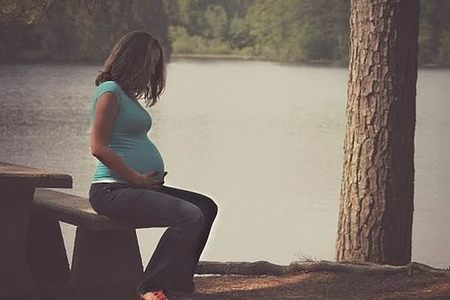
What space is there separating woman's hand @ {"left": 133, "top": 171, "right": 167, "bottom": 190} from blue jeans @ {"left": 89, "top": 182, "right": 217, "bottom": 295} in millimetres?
16

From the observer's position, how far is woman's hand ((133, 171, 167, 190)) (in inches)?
142

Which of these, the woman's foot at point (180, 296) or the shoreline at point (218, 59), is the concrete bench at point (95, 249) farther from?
the shoreline at point (218, 59)

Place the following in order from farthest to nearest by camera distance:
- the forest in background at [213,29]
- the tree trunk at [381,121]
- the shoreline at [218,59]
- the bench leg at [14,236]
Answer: the shoreline at [218,59], the forest in background at [213,29], the tree trunk at [381,121], the bench leg at [14,236]

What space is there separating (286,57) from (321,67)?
0.24 meters

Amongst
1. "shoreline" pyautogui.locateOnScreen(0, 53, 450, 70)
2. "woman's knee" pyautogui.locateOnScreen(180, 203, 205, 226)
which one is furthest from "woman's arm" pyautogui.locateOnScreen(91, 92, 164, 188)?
"shoreline" pyautogui.locateOnScreen(0, 53, 450, 70)

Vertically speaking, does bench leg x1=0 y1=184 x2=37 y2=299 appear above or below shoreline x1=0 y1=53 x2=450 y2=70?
below

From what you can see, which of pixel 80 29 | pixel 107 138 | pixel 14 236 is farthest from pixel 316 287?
pixel 80 29

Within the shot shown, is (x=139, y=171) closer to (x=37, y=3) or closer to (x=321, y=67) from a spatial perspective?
(x=37, y=3)

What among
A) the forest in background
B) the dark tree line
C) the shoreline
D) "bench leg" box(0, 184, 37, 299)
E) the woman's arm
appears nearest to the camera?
the woman's arm

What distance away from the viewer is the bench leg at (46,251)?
4.27m

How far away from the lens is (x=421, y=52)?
758 cm

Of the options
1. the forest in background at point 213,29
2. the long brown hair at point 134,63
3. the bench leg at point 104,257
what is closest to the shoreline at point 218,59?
the forest in background at point 213,29

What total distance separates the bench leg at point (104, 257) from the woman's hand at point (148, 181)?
0.46m

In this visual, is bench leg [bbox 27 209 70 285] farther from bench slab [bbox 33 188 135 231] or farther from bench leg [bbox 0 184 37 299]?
bench leg [bbox 0 184 37 299]
